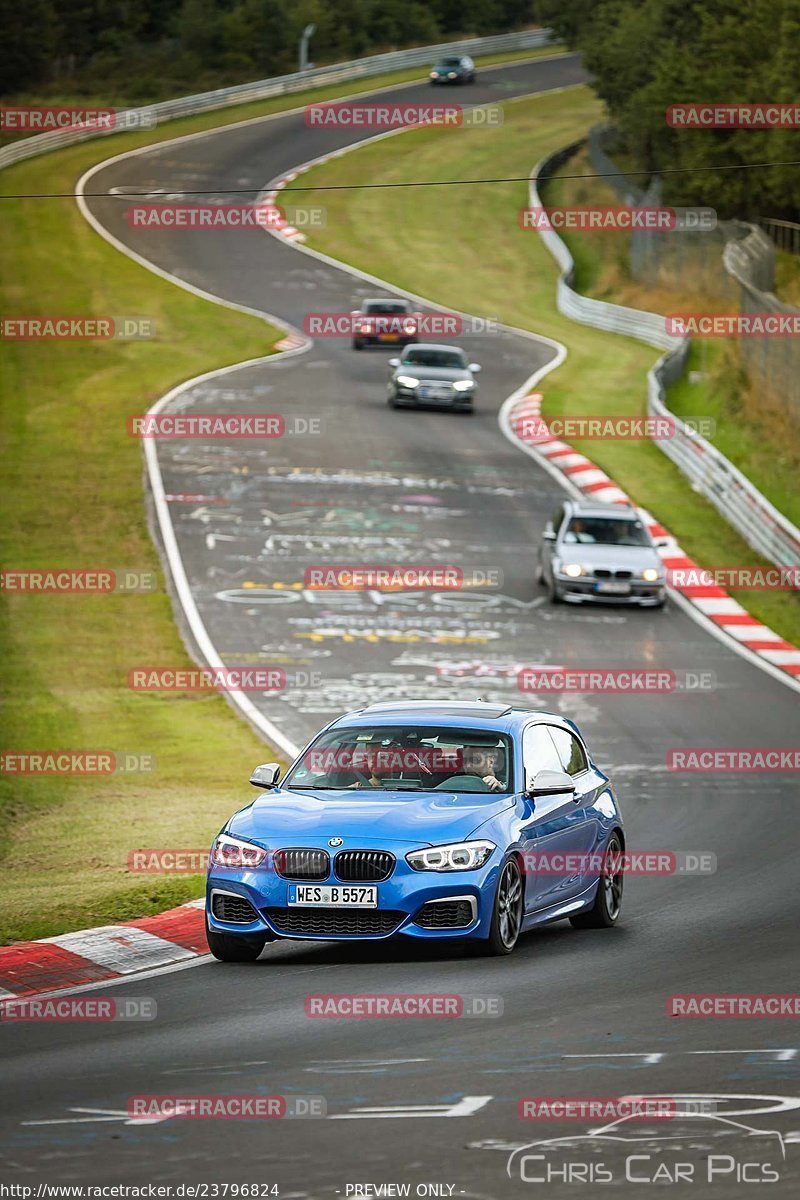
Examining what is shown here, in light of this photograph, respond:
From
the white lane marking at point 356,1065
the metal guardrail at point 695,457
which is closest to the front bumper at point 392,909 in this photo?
the white lane marking at point 356,1065

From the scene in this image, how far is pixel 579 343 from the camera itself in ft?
187

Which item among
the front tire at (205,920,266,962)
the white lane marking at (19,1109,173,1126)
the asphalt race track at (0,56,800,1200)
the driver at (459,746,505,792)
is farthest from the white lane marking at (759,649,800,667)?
the white lane marking at (19,1109,173,1126)

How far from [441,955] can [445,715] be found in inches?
70.7

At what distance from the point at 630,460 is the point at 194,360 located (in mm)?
13693

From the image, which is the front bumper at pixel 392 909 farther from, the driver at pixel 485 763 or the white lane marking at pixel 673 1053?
the white lane marking at pixel 673 1053

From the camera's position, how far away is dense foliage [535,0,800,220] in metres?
55.6

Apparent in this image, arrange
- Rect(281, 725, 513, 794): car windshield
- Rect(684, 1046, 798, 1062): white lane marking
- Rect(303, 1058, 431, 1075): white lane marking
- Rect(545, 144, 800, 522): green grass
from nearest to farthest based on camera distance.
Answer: Rect(303, 1058, 431, 1075): white lane marking → Rect(684, 1046, 798, 1062): white lane marking → Rect(281, 725, 513, 794): car windshield → Rect(545, 144, 800, 522): green grass

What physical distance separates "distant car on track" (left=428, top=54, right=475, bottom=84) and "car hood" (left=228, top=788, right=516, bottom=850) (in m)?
86.1

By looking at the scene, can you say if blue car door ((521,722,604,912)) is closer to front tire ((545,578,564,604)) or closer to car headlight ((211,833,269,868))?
car headlight ((211,833,269,868))

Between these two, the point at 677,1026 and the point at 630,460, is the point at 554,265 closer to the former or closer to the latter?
the point at 630,460

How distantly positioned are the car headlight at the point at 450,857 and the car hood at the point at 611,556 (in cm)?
1940

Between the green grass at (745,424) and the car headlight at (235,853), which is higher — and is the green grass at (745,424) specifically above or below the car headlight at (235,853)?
below

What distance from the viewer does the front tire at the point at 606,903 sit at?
42.4 feet

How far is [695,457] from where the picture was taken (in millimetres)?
39281
